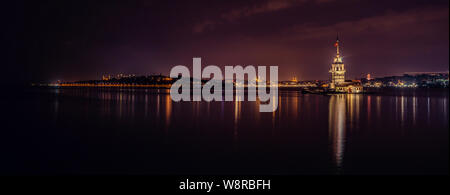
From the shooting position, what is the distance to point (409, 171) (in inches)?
384

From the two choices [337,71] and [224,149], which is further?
[337,71]

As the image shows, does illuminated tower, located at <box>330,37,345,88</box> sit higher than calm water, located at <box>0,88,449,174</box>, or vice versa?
illuminated tower, located at <box>330,37,345,88</box>

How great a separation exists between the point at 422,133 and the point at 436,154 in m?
5.54

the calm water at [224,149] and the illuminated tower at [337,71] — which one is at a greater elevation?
the illuminated tower at [337,71]

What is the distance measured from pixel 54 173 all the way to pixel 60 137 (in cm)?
647

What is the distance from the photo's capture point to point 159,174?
9281 millimetres

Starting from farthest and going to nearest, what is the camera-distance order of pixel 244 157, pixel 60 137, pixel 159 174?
1. pixel 60 137
2. pixel 244 157
3. pixel 159 174

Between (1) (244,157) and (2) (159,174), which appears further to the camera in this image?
(1) (244,157)

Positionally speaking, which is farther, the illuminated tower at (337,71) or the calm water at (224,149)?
the illuminated tower at (337,71)

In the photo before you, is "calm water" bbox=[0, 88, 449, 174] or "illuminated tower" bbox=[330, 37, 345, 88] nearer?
"calm water" bbox=[0, 88, 449, 174]

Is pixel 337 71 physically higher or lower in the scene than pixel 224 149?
higher
